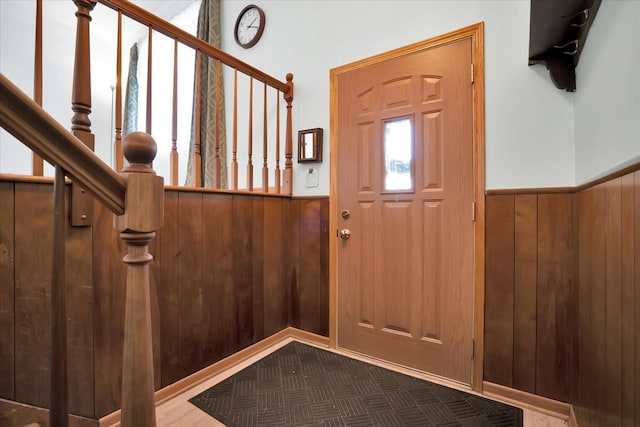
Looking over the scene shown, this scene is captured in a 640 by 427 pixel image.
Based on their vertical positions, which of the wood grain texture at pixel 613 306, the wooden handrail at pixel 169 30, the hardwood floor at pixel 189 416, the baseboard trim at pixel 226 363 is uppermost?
the wooden handrail at pixel 169 30

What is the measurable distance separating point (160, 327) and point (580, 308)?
2.03 metres

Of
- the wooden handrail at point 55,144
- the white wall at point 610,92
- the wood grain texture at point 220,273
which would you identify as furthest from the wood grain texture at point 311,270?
the wooden handrail at point 55,144

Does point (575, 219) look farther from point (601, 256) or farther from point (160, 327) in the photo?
point (160, 327)

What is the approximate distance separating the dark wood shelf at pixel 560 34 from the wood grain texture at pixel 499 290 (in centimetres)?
63

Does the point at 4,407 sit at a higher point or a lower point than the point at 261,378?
higher

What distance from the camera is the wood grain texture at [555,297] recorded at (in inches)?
57.6

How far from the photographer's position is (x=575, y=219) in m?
1.43

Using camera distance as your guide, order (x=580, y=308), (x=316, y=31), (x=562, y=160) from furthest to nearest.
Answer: (x=316, y=31) → (x=562, y=160) → (x=580, y=308)

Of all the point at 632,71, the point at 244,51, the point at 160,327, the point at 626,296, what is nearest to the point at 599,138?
the point at 632,71

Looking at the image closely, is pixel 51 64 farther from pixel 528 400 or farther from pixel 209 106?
pixel 528 400

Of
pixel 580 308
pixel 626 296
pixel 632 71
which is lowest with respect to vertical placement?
pixel 580 308

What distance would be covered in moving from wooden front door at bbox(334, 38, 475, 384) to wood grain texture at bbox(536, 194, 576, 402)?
324 millimetres

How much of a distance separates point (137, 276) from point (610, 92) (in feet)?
4.77

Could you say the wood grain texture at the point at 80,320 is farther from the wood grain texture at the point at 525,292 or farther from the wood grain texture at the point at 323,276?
the wood grain texture at the point at 525,292
